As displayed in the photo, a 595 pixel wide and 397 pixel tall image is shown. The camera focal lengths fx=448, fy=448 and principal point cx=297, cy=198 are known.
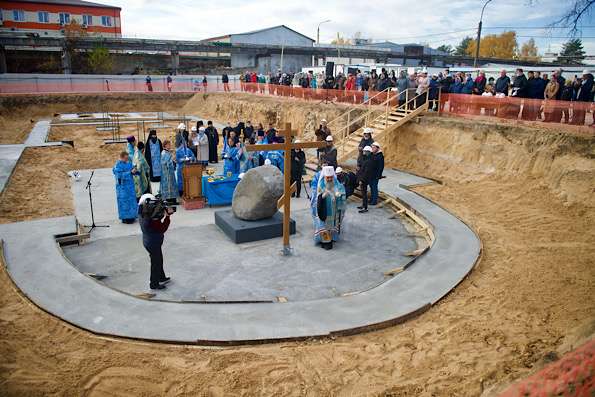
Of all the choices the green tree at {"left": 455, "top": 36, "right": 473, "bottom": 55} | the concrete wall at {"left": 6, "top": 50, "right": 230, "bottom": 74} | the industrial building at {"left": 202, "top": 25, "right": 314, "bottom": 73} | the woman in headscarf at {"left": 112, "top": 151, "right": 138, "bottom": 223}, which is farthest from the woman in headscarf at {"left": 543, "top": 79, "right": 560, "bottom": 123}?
the green tree at {"left": 455, "top": 36, "right": 473, "bottom": 55}

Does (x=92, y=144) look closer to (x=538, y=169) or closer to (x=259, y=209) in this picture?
(x=259, y=209)

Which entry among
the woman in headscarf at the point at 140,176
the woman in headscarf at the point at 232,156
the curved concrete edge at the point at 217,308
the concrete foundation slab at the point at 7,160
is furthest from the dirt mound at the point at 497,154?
the concrete foundation slab at the point at 7,160

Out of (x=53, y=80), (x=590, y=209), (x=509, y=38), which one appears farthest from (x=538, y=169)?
(x=509, y=38)

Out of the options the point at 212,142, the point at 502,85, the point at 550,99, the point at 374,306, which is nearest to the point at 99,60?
the point at 212,142

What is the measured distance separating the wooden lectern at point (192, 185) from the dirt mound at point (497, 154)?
333 inches

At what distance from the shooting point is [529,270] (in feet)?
26.7

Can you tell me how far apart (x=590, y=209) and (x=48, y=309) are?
1168 cm

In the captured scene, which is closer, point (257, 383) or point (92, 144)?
point (257, 383)

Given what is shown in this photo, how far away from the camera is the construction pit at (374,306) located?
5227 millimetres

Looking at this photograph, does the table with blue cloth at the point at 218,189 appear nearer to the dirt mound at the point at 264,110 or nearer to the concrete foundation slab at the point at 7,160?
the concrete foundation slab at the point at 7,160

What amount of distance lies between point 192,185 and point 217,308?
5889 mm

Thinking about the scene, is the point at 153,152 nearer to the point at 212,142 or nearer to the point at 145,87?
the point at 212,142

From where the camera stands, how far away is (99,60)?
43531mm

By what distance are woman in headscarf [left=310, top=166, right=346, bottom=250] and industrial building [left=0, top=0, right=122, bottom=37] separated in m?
47.9
